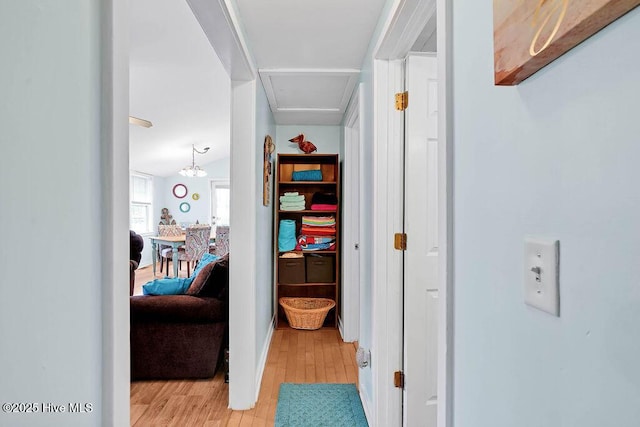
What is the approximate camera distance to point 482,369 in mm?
714

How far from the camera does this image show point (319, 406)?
6.96 ft

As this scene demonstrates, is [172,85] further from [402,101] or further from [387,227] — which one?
[387,227]

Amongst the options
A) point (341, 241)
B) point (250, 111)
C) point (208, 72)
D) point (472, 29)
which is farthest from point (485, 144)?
point (208, 72)

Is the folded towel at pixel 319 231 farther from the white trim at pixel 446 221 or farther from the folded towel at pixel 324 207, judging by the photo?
the white trim at pixel 446 221

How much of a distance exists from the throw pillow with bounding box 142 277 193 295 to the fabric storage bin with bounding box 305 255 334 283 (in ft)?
4.30

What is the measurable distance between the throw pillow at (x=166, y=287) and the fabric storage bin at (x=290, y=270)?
42.8 inches

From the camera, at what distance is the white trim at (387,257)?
170 centimetres

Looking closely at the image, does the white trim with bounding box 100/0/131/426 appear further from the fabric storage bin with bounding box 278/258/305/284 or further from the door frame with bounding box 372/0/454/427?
the fabric storage bin with bounding box 278/258/305/284

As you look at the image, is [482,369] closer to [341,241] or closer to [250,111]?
[250,111]

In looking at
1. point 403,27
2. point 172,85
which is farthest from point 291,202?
point 403,27

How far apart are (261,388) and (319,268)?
143 cm

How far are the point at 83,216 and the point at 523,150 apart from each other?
757mm

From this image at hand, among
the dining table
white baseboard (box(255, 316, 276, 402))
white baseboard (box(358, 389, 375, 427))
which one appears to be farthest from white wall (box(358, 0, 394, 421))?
the dining table

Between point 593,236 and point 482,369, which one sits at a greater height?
point 593,236
